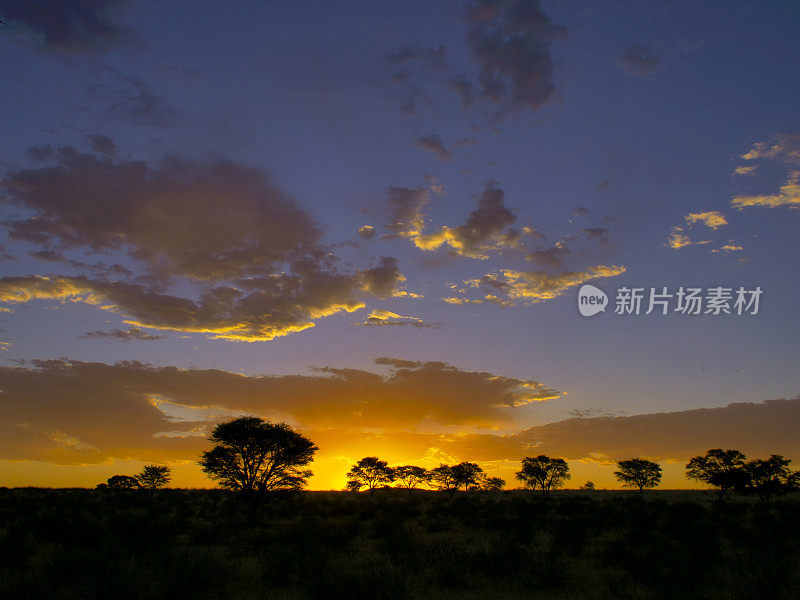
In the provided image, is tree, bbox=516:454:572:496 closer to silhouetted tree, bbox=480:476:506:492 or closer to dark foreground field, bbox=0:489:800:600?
silhouetted tree, bbox=480:476:506:492

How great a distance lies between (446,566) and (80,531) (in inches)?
714

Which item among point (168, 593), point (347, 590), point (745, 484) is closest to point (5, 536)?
point (168, 593)

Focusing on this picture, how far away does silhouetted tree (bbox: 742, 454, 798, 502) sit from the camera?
64.0m

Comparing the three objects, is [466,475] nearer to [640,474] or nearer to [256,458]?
[640,474]

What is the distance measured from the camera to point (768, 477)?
6431cm

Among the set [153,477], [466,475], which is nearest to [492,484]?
[466,475]

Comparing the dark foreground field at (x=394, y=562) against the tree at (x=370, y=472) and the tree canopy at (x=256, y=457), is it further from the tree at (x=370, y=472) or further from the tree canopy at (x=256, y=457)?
the tree at (x=370, y=472)

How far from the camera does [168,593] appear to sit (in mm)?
12281

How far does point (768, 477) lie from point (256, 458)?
70545 mm

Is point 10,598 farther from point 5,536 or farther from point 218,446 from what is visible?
point 218,446

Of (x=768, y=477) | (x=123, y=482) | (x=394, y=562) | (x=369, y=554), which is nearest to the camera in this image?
(x=394, y=562)

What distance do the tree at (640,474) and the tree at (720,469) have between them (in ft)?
108

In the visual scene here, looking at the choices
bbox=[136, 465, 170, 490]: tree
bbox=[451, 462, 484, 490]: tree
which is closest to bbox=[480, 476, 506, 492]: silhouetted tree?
bbox=[451, 462, 484, 490]: tree

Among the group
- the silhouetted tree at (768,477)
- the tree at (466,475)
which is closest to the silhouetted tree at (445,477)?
the tree at (466,475)
